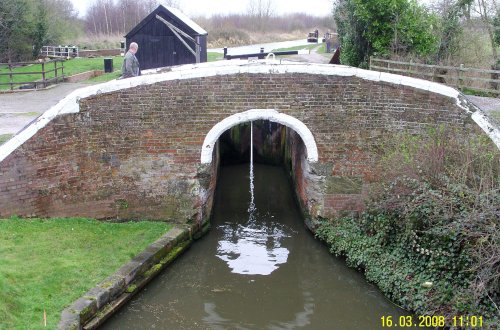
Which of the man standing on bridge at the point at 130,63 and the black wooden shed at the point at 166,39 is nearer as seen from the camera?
the man standing on bridge at the point at 130,63

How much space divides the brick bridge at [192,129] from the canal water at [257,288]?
1120mm

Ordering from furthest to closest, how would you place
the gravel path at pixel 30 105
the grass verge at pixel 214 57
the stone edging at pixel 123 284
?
the grass verge at pixel 214 57, the gravel path at pixel 30 105, the stone edging at pixel 123 284

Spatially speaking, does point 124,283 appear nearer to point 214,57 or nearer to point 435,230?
point 435,230

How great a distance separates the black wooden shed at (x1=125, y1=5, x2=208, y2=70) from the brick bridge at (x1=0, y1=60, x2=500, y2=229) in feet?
32.8

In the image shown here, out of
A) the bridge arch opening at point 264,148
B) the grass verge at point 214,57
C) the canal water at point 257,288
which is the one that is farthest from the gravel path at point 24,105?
the grass verge at point 214,57

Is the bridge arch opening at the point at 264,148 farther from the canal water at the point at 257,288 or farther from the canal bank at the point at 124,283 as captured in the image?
the canal bank at the point at 124,283

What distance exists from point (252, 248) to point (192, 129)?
8.79 feet

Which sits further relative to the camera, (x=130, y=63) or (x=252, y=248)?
(x=130, y=63)

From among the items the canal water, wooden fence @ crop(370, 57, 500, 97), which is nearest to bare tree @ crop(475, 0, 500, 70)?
wooden fence @ crop(370, 57, 500, 97)

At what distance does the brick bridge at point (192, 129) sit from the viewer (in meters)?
9.91

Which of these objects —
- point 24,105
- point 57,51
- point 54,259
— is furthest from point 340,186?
point 57,51

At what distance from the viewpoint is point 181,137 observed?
10.3m

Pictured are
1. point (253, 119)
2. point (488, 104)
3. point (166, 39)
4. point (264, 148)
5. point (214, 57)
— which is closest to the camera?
point (253, 119)

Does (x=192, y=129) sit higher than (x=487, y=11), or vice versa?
(x=487, y=11)
